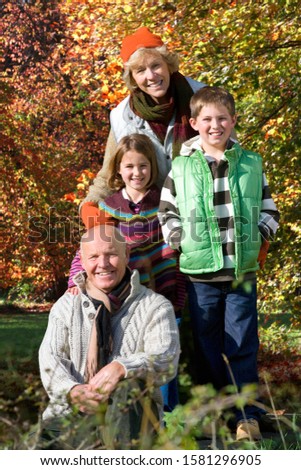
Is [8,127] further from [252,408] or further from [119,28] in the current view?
[252,408]

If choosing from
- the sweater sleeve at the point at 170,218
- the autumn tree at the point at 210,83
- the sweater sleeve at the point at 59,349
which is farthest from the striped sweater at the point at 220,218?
the autumn tree at the point at 210,83

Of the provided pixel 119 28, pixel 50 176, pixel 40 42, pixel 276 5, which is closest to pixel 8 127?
pixel 50 176

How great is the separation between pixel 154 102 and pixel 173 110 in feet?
0.38

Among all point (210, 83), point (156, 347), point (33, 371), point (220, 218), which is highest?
point (210, 83)

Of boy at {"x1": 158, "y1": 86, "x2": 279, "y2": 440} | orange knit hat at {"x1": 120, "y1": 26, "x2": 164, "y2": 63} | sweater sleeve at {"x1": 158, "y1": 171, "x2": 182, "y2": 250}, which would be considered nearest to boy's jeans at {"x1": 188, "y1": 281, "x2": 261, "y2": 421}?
boy at {"x1": 158, "y1": 86, "x2": 279, "y2": 440}

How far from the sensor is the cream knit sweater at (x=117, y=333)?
3.60 m

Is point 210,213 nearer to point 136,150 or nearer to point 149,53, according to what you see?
point 136,150

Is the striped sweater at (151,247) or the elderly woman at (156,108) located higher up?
the elderly woman at (156,108)

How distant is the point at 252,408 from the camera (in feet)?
14.8

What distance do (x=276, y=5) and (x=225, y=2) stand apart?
923mm

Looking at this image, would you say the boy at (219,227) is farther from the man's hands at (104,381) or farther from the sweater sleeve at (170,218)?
the man's hands at (104,381)

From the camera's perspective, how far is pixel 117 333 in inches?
147

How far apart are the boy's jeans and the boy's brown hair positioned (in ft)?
2.95

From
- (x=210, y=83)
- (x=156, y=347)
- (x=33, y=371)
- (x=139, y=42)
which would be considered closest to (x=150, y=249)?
(x=156, y=347)
